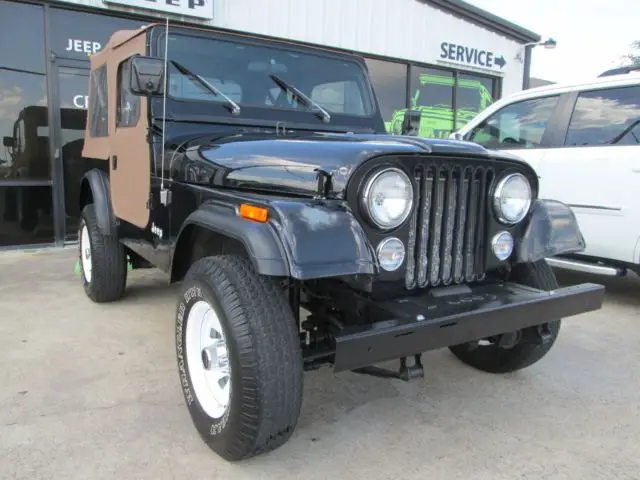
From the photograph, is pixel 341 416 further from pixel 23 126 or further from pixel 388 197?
pixel 23 126

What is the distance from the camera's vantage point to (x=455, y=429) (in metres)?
2.66

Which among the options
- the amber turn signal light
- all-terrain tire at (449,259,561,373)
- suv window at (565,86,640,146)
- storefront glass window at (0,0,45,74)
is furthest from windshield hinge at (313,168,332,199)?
storefront glass window at (0,0,45,74)

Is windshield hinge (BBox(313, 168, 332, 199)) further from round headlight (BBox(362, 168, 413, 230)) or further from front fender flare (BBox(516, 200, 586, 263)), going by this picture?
front fender flare (BBox(516, 200, 586, 263))

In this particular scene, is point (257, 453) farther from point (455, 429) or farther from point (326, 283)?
point (455, 429)

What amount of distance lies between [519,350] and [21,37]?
6.57 metres

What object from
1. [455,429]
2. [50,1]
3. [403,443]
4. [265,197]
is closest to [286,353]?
[265,197]

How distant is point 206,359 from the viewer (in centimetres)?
251

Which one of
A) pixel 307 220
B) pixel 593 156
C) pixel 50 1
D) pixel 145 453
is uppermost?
pixel 50 1

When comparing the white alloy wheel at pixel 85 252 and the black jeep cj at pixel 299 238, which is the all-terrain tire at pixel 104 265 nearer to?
the white alloy wheel at pixel 85 252

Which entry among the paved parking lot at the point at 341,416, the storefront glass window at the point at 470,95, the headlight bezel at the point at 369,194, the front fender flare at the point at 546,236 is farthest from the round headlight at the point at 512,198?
the storefront glass window at the point at 470,95

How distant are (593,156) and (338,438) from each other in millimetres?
3355

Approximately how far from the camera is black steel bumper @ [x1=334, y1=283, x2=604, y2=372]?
6.53ft

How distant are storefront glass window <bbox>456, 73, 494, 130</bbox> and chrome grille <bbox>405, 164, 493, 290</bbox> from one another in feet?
27.4

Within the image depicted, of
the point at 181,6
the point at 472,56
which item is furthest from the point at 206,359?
the point at 472,56
